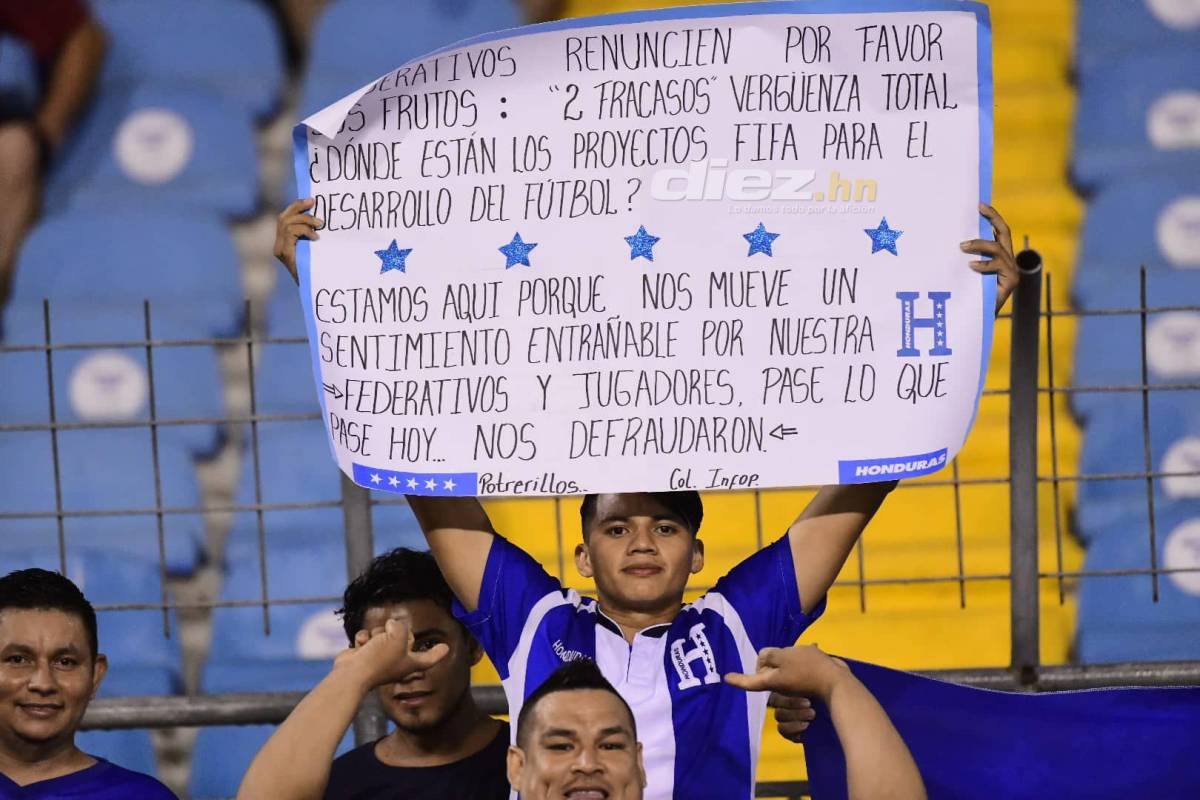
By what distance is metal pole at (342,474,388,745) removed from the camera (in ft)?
10.1

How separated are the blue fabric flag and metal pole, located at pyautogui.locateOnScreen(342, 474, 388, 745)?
3.15 ft

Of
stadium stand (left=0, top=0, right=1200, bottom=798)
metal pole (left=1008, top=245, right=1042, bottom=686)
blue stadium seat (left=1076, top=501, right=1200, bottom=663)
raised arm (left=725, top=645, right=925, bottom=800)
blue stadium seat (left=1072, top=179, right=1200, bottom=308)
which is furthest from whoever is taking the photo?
blue stadium seat (left=1072, top=179, right=1200, bottom=308)

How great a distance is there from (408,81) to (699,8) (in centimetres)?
49

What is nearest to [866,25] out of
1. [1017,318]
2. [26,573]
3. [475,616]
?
[1017,318]

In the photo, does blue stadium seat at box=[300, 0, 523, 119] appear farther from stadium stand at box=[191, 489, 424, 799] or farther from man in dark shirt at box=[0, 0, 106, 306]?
stadium stand at box=[191, 489, 424, 799]

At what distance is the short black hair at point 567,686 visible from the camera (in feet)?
7.32

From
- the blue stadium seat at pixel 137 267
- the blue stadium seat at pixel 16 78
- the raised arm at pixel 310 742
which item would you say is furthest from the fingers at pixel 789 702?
the blue stadium seat at pixel 16 78

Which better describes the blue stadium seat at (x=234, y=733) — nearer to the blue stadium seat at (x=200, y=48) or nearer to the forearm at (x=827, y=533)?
the blue stadium seat at (x=200, y=48)

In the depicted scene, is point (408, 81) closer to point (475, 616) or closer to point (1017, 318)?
point (475, 616)

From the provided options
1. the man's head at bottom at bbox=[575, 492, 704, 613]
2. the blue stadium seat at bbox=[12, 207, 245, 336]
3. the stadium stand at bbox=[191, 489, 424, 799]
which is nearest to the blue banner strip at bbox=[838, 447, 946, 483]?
the man's head at bottom at bbox=[575, 492, 704, 613]

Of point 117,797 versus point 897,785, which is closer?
point 897,785

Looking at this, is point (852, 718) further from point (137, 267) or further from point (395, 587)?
point (137, 267)

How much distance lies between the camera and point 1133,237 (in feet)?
17.1

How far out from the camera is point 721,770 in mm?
2426
